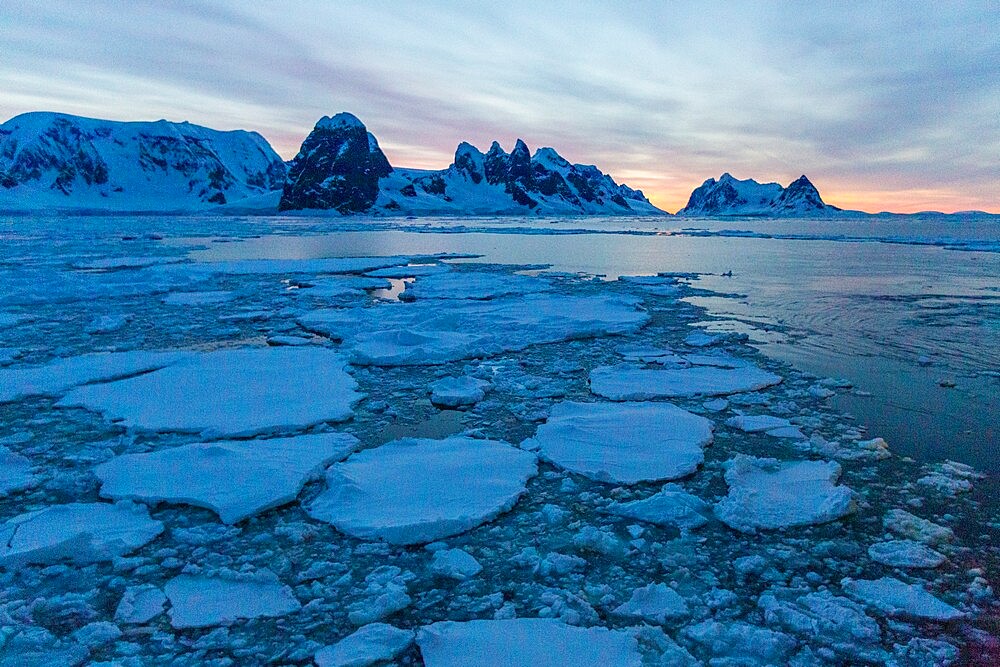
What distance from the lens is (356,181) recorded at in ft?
438

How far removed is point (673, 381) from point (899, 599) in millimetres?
4198

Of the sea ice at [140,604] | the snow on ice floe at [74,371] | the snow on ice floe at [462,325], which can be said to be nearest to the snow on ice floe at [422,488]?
the sea ice at [140,604]

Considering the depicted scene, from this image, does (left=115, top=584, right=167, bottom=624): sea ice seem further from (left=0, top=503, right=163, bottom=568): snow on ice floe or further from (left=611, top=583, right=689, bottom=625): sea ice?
(left=611, top=583, right=689, bottom=625): sea ice

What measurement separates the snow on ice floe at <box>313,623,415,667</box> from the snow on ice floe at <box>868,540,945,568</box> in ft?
9.52

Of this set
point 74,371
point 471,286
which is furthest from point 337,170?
point 74,371

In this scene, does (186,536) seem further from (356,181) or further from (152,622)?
(356,181)

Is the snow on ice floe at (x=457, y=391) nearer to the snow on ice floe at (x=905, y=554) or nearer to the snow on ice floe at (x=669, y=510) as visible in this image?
the snow on ice floe at (x=669, y=510)

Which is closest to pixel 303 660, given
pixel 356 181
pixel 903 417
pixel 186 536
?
pixel 186 536

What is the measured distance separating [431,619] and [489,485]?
149cm

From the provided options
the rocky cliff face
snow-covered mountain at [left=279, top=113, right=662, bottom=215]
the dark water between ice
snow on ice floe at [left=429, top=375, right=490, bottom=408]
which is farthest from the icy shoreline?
the rocky cliff face

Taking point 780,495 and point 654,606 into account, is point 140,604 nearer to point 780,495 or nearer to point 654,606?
point 654,606

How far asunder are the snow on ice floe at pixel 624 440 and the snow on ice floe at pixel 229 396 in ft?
7.55

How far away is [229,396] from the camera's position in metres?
6.63

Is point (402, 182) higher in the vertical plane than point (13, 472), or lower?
higher
